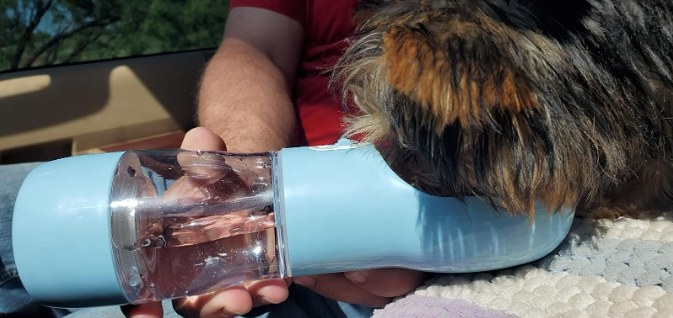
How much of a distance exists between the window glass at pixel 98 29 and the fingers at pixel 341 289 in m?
1.72

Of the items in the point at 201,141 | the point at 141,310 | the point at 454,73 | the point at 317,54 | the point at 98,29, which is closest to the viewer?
the point at 454,73

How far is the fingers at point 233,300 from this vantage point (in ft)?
3.96

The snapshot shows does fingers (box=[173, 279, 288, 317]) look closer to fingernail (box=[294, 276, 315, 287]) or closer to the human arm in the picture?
fingernail (box=[294, 276, 315, 287])

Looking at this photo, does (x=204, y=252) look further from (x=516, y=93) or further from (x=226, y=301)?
(x=516, y=93)

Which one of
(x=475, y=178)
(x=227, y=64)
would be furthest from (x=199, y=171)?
(x=227, y=64)

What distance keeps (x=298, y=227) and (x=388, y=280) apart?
0.75 feet

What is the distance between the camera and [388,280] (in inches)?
46.7

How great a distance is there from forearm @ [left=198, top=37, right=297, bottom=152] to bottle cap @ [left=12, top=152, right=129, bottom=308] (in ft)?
2.20

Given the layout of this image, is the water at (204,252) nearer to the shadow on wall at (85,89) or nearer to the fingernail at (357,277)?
the fingernail at (357,277)

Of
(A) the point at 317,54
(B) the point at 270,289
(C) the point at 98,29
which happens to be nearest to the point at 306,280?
(B) the point at 270,289

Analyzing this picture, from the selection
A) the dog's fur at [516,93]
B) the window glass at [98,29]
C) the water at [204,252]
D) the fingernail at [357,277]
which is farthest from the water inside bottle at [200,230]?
the window glass at [98,29]

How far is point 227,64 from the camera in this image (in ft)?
6.78

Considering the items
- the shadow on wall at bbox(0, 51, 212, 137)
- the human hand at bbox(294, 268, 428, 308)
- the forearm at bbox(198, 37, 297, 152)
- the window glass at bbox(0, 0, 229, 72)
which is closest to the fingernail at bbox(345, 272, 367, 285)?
the human hand at bbox(294, 268, 428, 308)

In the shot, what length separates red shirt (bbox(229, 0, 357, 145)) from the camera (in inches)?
74.6
